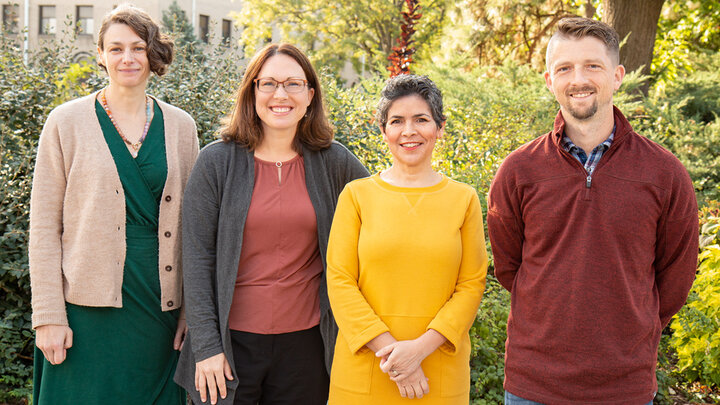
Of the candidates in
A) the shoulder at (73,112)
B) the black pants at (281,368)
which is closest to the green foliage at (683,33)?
the black pants at (281,368)

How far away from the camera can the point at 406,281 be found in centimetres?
257

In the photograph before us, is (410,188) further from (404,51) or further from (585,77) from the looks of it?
(404,51)

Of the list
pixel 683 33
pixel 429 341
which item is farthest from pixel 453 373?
pixel 683 33

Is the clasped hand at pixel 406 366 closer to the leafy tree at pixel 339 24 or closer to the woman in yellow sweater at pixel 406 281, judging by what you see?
the woman in yellow sweater at pixel 406 281

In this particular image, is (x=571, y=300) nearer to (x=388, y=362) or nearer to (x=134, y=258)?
(x=388, y=362)

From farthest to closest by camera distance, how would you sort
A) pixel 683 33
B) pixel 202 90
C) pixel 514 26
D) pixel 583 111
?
pixel 683 33 < pixel 514 26 < pixel 202 90 < pixel 583 111

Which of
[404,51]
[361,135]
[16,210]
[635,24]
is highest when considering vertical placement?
[635,24]

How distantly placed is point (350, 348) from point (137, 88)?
163 cm

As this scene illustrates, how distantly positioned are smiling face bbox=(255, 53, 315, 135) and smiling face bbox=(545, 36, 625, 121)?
45.0 inches

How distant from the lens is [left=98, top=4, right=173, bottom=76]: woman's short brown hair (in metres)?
3.01

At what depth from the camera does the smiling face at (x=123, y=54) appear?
118 inches

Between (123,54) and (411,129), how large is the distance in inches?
56.1

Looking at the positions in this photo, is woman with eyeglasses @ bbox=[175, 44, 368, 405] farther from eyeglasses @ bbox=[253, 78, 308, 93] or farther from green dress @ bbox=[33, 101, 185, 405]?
green dress @ bbox=[33, 101, 185, 405]

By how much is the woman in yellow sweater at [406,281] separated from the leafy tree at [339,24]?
2677 cm
